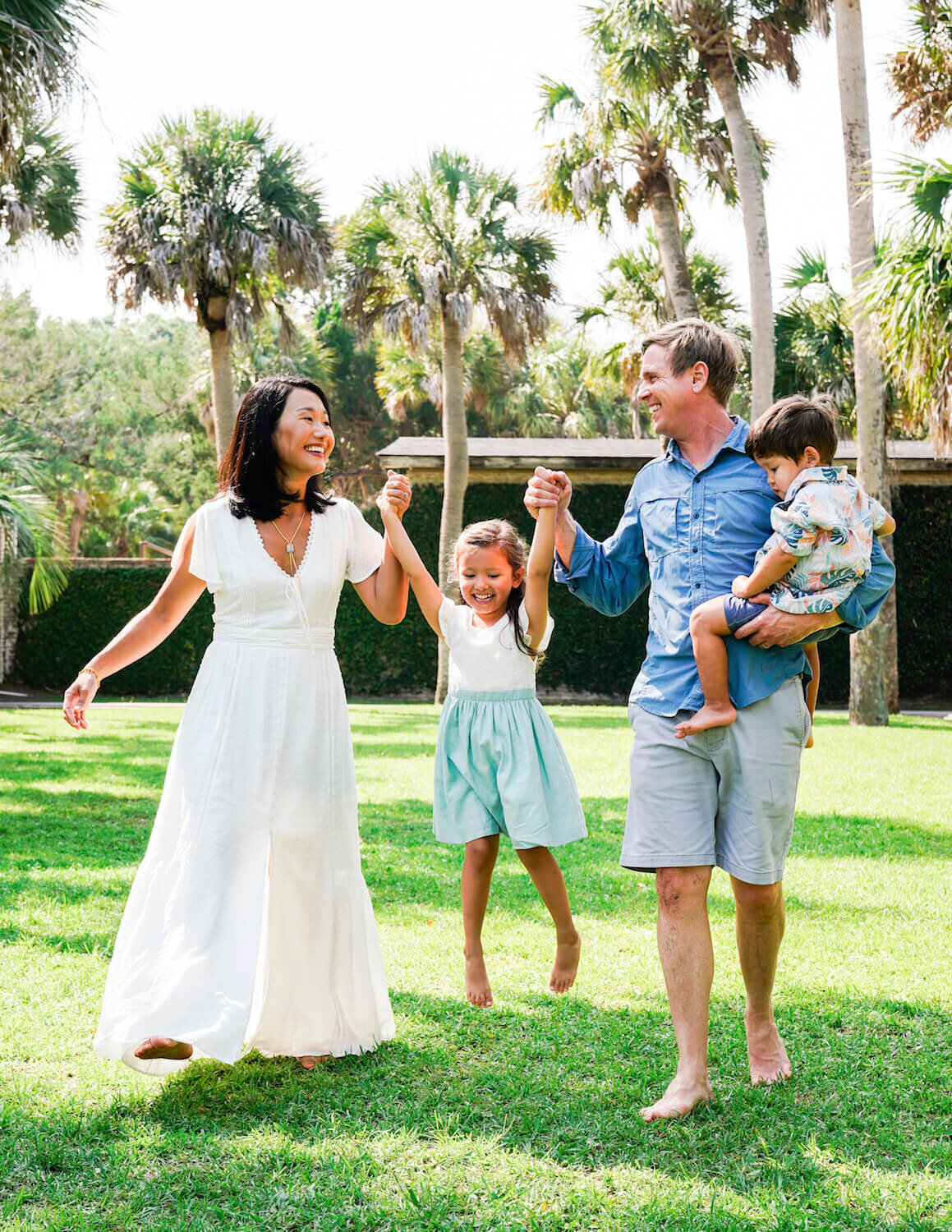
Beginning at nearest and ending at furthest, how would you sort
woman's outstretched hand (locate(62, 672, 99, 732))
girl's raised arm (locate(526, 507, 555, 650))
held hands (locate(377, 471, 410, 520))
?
1. woman's outstretched hand (locate(62, 672, 99, 732))
2. girl's raised arm (locate(526, 507, 555, 650))
3. held hands (locate(377, 471, 410, 520))

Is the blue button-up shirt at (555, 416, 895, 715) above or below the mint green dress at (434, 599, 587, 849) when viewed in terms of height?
above

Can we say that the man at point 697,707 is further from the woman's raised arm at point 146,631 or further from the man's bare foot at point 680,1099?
the woman's raised arm at point 146,631

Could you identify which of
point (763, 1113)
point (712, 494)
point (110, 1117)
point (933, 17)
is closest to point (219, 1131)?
point (110, 1117)

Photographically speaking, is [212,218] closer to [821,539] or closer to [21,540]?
[21,540]

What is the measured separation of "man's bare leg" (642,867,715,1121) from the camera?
3.13 metres

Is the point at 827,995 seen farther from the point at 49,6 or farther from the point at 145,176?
the point at 145,176

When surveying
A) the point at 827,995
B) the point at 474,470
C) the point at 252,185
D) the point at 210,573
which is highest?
→ the point at 252,185

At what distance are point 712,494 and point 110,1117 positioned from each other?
2.39 metres

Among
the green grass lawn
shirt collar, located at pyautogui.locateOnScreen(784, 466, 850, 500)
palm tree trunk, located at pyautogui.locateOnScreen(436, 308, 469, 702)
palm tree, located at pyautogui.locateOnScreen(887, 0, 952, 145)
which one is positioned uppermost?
palm tree, located at pyautogui.locateOnScreen(887, 0, 952, 145)

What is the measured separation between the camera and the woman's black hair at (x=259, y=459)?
11.8 feet

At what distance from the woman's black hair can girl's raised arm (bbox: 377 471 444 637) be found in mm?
335

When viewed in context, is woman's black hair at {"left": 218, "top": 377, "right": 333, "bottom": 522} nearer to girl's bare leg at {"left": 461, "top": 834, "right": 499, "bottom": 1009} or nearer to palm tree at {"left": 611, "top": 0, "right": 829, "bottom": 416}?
girl's bare leg at {"left": 461, "top": 834, "right": 499, "bottom": 1009}

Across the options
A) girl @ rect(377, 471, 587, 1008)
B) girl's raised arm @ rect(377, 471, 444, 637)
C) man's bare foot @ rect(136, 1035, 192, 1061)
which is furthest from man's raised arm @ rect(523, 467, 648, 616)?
man's bare foot @ rect(136, 1035, 192, 1061)

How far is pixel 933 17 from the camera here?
15.5 metres
